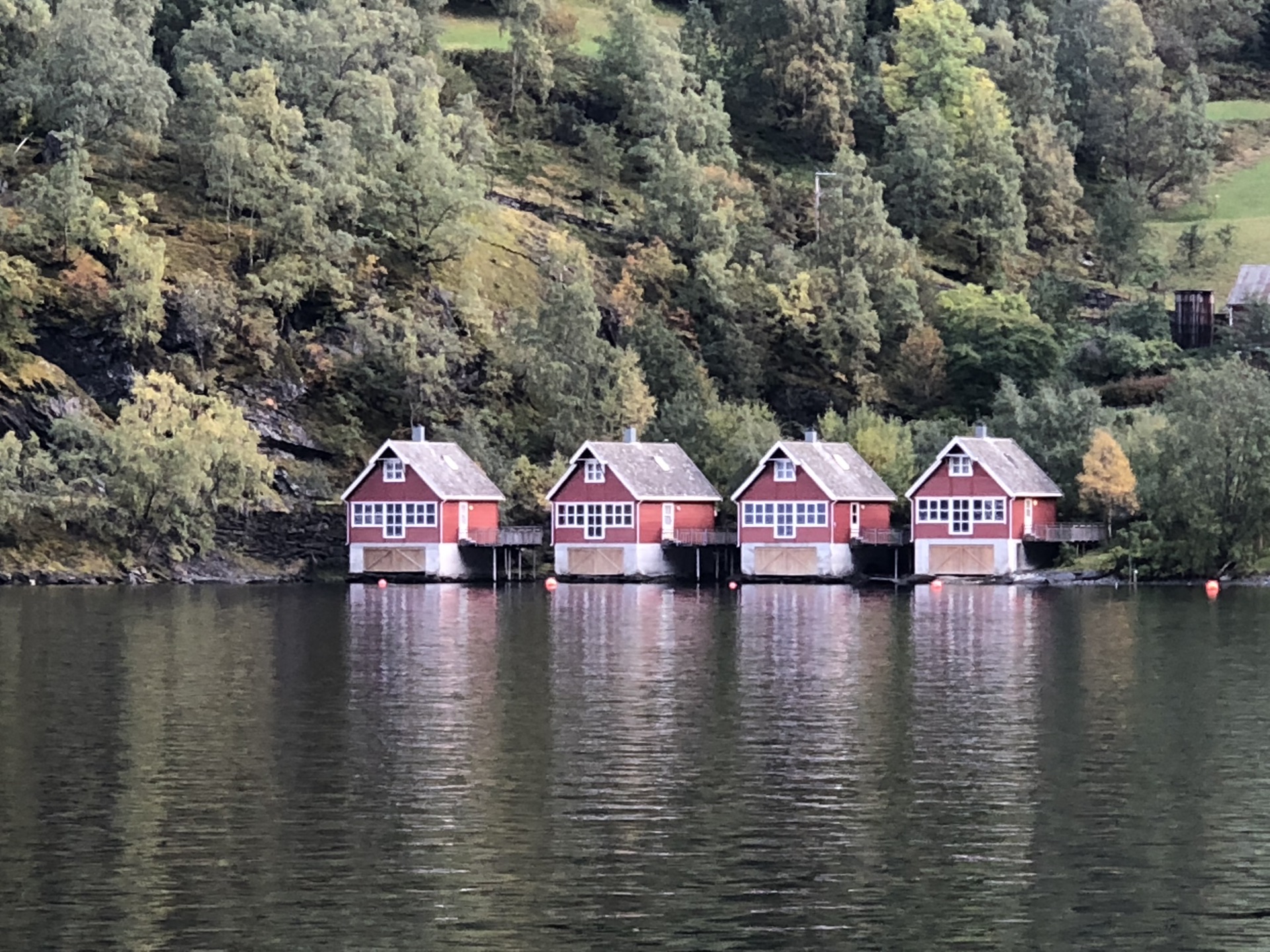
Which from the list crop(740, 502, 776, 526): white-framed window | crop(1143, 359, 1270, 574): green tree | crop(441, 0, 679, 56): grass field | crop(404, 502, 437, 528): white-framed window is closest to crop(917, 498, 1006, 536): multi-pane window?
crop(740, 502, 776, 526): white-framed window

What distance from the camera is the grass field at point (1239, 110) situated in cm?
17938

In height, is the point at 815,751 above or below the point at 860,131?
below

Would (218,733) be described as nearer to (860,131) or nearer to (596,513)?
(596,513)

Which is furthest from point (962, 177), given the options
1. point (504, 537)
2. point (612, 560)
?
point (504, 537)

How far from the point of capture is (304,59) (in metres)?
139

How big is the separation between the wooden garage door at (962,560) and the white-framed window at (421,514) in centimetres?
2358

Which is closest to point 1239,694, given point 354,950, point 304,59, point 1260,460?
point 354,950

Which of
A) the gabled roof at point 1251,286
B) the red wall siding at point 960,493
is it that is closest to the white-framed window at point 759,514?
the red wall siding at point 960,493

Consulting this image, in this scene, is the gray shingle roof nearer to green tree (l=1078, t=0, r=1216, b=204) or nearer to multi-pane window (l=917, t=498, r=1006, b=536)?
multi-pane window (l=917, t=498, r=1006, b=536)

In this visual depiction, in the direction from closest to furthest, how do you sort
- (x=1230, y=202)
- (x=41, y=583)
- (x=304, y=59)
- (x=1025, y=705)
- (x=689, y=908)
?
(x=689, y=908) → (x=1025, y=705) → (x=41, y=583) → (x=304, y=59) → (x=1230, y=202)

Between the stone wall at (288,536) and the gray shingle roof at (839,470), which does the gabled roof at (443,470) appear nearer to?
the stone wall at (288,536)

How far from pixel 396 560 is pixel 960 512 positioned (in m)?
27.0

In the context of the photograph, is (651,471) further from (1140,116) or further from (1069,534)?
(1140,116)

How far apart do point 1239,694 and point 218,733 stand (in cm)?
2306
